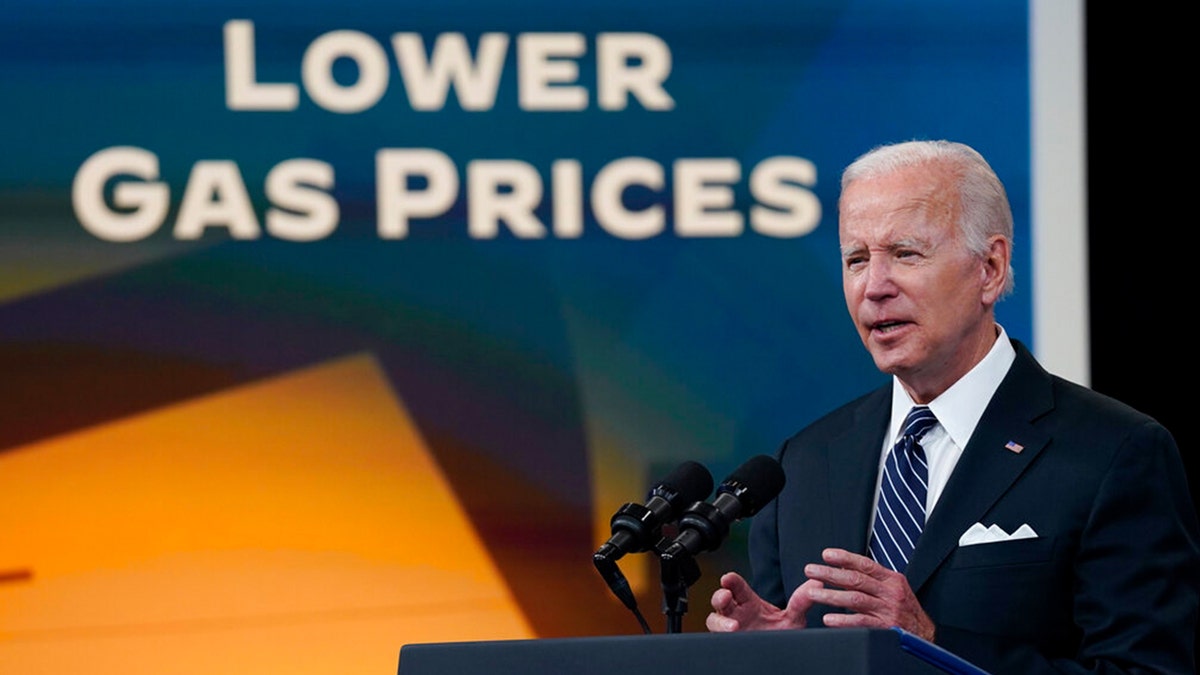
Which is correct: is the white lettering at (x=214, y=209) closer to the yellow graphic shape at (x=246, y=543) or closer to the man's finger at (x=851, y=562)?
the yellow graphic shape at (x=246, y=543)

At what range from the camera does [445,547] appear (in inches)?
163

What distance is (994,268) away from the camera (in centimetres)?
290

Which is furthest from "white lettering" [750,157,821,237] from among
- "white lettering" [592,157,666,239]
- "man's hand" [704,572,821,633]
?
"man's hand" [704,572,821,633]

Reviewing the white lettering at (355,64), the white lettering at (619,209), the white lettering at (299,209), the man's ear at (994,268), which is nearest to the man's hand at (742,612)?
the man's ear at (994,268)

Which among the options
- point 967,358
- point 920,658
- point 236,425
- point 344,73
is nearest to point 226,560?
point 236,425

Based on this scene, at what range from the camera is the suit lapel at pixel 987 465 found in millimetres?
2703

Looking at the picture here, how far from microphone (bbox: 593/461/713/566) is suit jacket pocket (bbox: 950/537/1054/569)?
1.63ft

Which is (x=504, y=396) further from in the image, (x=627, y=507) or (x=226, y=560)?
(x=627, y=507)

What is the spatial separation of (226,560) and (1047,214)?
2168 mm

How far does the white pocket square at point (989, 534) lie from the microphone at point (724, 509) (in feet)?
1.31

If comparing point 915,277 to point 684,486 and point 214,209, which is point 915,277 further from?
point 214,209

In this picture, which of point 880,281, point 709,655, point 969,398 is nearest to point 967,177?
point 880,281

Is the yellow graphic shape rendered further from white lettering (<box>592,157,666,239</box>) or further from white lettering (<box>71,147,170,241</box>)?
white lettering (<box>592,157,666,239</box>)

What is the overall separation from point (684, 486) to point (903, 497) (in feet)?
1.91
